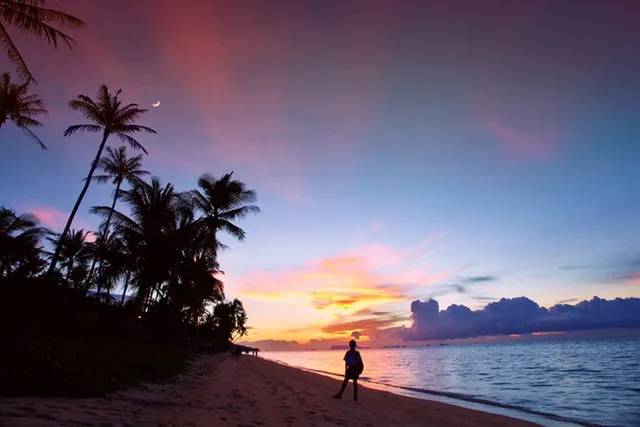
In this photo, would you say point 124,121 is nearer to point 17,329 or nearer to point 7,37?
point 7,37

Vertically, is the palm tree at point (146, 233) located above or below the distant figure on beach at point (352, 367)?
above

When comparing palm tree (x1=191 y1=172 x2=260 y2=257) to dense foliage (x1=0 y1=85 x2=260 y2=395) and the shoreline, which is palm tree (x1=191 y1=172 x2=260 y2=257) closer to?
dense foliage (x1=0 y1=85 x2=260 y2=395)

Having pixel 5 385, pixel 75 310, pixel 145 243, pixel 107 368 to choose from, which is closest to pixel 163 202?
pixel 145 243

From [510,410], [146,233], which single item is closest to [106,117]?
[146,233]

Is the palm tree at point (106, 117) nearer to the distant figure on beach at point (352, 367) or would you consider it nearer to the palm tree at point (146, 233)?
the palm tree at point (146, 233)

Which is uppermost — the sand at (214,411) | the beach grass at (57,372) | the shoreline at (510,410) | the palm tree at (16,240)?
the palm tree at (16,240)

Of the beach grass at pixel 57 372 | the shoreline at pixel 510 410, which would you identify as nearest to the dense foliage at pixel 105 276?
the beach grass at pixel 57 372

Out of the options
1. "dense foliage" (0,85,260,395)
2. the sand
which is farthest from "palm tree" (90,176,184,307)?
the sand

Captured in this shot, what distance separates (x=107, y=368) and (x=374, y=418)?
6.95 metres

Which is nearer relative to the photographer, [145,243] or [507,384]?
[507,384]

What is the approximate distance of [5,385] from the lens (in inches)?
264

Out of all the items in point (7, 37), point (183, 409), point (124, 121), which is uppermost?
point (124, 121)

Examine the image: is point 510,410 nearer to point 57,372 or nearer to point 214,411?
point 214,411

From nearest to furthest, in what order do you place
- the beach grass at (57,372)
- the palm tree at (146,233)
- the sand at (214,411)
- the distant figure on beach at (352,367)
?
the sand at (214,411) < the beach grass at (57,372) < the distant figure on beach at (352,367) < the palm tree at (146,233)
